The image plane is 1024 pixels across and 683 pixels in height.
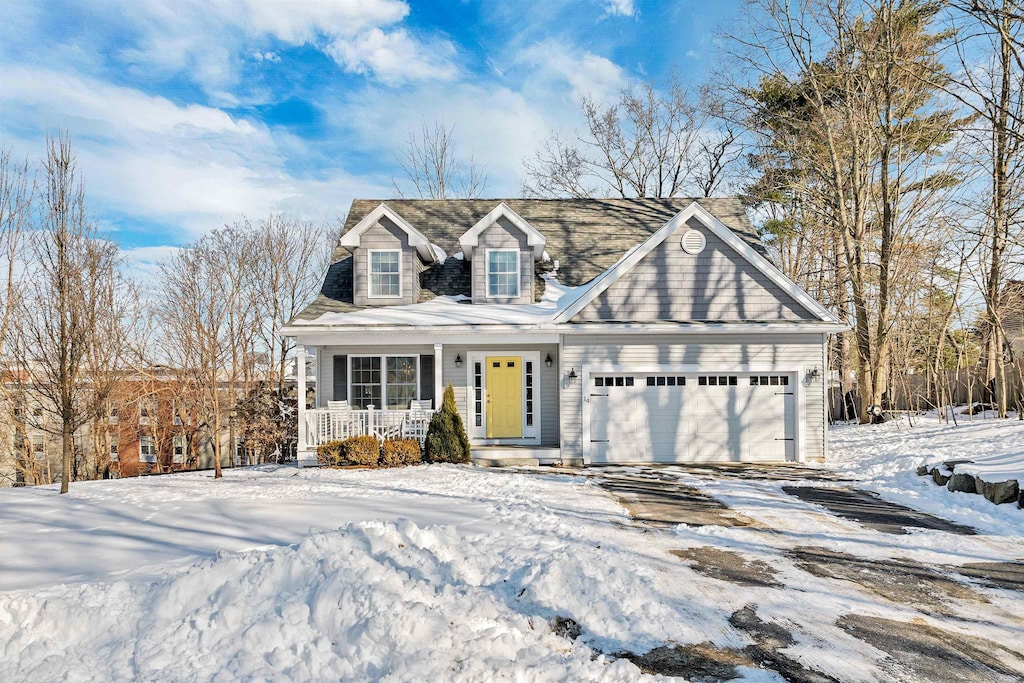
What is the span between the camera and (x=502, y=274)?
13641 millimetres

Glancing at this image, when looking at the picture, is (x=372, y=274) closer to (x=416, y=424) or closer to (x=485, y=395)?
(x=416, y=424)

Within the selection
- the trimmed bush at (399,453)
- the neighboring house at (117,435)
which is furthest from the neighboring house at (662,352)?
the neighboring house at (117,435)

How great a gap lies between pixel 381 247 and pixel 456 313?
252 cm

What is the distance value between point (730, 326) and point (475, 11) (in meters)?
10.6

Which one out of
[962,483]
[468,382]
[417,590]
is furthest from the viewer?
[468,382]

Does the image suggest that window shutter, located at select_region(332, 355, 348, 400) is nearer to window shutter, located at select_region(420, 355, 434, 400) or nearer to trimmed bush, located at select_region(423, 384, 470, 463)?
window shutter, located at select_region(420, 355, 434, 400)

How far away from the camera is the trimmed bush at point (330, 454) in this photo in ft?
37.5

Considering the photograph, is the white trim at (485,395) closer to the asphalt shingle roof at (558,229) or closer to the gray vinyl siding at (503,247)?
the gray vinyl siding at (503,247)

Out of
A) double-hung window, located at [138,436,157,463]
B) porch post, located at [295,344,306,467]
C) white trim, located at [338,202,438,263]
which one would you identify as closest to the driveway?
porch post, located at [295,344,306,467]

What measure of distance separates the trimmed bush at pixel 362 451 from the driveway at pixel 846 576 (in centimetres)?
490

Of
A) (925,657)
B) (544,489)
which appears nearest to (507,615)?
(925,657)

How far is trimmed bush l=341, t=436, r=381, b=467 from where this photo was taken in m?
11.3

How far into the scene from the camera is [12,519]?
694 centimetres

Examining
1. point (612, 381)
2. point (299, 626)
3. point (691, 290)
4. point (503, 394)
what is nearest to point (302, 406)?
point (503, 394)
